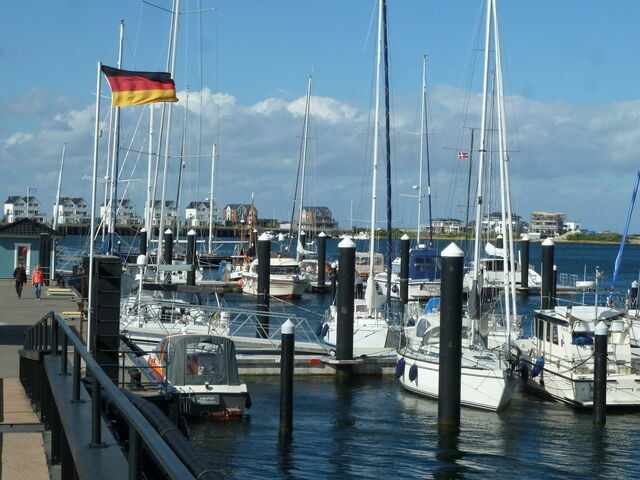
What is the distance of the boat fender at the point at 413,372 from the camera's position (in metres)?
27.4

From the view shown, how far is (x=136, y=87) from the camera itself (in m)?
21.0

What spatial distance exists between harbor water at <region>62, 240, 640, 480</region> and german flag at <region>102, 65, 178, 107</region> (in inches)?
306

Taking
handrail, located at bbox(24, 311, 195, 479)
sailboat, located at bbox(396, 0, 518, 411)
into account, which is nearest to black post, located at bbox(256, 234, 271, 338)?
sailboat, located at bbox(396, 0, 518, 411)

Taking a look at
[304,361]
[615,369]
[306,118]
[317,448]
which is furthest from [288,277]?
[317,448]

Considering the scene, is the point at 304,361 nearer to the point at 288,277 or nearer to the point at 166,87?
the point at 166,87

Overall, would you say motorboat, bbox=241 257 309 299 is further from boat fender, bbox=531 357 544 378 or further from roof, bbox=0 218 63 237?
boat fender, bbox=531 357 544 378

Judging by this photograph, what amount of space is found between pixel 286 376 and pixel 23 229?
113ft

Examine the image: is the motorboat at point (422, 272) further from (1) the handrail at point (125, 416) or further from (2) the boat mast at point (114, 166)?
(1) the handrail at point (125, 416)

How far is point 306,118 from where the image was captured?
76.6m

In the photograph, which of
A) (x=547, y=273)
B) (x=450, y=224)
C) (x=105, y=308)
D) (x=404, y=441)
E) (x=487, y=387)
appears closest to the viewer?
(x=105, y=308)

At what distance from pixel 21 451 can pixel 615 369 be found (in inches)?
812

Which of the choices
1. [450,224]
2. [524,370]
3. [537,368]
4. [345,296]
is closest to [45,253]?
[345,296]

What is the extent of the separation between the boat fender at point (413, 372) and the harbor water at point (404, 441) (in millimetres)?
645

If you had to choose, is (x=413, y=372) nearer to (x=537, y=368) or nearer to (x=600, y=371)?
(x=537, y=368)
